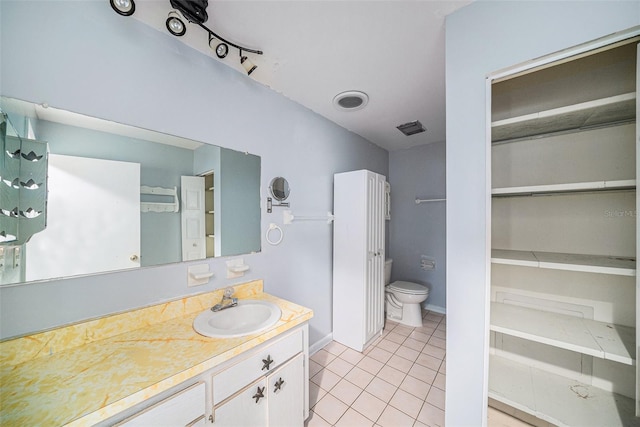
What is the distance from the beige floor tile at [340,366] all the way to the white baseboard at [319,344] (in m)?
0.19

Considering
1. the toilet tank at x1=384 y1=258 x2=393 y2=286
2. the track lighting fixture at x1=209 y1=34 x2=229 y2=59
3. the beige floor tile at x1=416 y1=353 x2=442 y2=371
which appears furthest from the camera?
the toilet tank at x1=384 y1=258 x2=393 y2=286

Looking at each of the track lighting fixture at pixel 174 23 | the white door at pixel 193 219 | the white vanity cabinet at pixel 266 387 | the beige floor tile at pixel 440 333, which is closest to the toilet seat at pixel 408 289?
the beige floor tile at pixel 440 333

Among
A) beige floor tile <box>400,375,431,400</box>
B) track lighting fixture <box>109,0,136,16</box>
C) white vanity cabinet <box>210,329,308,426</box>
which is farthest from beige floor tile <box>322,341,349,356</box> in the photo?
track lighting fixture <box>109,0,136,16</box>

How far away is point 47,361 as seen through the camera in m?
0.83

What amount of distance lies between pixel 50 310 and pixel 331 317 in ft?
6.52

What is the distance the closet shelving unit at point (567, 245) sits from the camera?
3.21 ft

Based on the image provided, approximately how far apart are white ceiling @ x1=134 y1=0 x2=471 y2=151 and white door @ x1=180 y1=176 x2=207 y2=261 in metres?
0.81

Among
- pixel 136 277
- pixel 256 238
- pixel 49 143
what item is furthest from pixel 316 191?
pixel 49 143

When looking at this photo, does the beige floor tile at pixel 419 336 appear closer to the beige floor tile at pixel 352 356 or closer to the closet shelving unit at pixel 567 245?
the beige floor tile at pixel 352 356

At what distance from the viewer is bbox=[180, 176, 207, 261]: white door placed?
4.17 ft

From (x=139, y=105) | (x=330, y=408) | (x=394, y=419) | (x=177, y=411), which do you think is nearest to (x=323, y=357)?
(x=330, y=408)

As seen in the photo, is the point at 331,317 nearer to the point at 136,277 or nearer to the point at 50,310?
the point at 136,277

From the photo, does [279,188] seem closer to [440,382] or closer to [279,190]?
[279,190]

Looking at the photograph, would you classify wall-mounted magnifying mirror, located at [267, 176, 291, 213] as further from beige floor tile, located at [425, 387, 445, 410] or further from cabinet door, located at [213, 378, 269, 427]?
beige floor tile, located at [425, 387, 445, 410]
